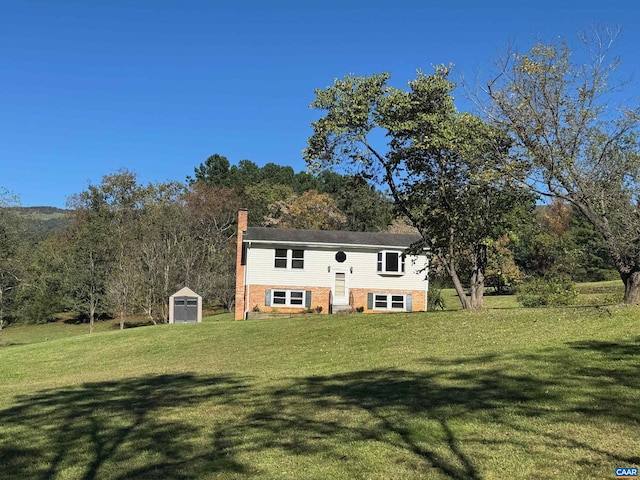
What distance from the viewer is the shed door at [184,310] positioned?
90.5 feet

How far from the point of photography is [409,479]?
13.7 ft

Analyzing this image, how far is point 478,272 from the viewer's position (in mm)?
18172

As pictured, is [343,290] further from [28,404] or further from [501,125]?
[28,404]

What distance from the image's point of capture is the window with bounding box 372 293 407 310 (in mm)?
31812

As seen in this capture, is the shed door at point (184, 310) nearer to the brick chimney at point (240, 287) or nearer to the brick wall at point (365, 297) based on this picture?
the brick chimney at point (240, 287)

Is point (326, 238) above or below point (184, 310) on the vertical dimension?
above

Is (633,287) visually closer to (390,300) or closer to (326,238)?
(390,300)

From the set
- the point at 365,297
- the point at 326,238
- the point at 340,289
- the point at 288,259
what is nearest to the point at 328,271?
the point at 340,289

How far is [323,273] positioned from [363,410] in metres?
25.2

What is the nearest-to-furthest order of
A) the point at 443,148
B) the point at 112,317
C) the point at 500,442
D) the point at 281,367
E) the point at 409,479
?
the point at 409,479, the point at 500,442, the point at 281,367, the point at 443,148, the point at 112,317

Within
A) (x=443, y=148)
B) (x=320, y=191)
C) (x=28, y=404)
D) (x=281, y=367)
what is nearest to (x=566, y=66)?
(x=443, y=148)

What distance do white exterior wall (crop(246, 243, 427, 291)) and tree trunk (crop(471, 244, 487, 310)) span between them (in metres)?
12.4

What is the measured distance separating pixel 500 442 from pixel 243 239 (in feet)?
86.8

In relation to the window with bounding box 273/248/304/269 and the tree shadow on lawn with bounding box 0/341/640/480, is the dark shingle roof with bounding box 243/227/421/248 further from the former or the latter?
the tree shadow on lawn with bounding box 0/341/640/480
